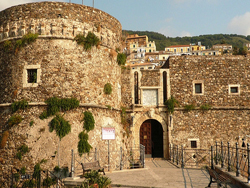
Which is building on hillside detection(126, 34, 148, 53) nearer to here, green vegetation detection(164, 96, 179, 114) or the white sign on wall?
green vegetation detection(164, 96, 179, 114)

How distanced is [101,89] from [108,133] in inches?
97.7

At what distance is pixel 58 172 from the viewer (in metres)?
13.9

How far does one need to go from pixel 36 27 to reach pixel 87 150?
7.02m

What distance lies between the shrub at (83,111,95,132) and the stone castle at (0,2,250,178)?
0.28 m

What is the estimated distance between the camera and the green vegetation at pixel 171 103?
731 inches

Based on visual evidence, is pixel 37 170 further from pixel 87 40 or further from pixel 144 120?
pixel 144 120

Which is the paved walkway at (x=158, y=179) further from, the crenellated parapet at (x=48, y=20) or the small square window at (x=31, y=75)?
the crenellated parapet at (x=48, y=20)

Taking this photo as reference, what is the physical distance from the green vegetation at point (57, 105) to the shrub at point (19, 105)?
1.02 metres

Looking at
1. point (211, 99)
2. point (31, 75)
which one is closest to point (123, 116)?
point (211, 99)

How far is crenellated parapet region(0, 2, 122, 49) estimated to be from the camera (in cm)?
1516

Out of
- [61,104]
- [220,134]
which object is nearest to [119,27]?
[61,104]

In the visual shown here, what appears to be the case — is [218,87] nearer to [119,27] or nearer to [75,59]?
[119,27]

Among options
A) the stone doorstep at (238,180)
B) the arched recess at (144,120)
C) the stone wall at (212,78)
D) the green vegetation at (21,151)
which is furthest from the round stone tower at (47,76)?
the stone doorstep at (238,180)

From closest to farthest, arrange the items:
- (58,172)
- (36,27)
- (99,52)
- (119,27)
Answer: (58,172)
(36,27)
(99,52)
(119,27)
